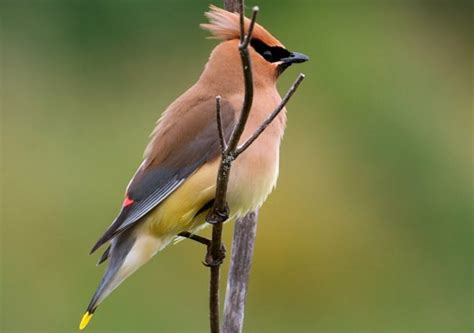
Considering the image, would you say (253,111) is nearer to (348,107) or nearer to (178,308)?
(178,308)

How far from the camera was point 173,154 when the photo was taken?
17.7 feet

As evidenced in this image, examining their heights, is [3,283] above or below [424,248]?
below

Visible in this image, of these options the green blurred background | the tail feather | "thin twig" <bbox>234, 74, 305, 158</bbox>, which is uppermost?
"thin twig" <bbox>234, 74, 305, 158</bbox>

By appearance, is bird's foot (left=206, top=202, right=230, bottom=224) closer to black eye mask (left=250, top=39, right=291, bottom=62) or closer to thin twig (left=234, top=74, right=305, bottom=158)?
thin twig (left=234, top=74, right=305, bottom=158)

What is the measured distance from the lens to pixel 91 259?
839 centimetres

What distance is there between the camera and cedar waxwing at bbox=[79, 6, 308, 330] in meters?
5.19

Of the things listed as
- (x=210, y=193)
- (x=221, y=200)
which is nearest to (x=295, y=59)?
(x=210, y=193)

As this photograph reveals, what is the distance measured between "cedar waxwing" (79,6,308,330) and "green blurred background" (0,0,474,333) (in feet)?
8.44

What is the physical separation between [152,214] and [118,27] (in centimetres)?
500

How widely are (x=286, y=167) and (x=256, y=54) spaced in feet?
11.4

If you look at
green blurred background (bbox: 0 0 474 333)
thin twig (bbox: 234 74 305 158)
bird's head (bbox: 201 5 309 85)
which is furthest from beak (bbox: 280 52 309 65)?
green blurred background (bbox: 0 0 474 333)

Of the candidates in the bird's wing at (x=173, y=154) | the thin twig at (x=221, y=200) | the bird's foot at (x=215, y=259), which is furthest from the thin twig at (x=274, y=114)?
the bird's wing at (x=173, y=154)

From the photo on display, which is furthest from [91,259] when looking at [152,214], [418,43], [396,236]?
[418,43]

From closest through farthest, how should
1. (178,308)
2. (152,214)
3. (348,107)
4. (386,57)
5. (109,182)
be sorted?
(152,214), (178,308), (109,182), (348,107), (386,57)
